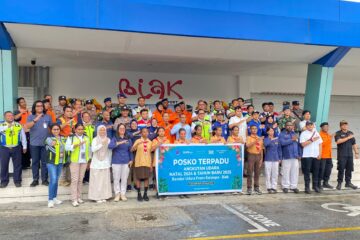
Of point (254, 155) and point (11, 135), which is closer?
point (11, 135)

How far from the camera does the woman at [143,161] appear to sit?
7004 millimetres

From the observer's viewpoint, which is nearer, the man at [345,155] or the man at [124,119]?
the man at [124,119]

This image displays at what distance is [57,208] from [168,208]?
210 cm

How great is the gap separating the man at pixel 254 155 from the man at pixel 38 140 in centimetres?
442

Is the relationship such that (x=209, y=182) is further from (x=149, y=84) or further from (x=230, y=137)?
(x=149, y=84)

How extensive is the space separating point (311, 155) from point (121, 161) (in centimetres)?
452

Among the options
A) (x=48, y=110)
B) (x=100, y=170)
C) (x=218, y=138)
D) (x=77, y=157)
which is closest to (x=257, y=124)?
(x=218, y=138)

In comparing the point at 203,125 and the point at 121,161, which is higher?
the point at 203,125

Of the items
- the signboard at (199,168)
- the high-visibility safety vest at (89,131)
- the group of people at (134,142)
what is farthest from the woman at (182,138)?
the high-visibility safety vest at (89,131)

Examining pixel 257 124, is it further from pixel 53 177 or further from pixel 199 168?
pixel 53 177

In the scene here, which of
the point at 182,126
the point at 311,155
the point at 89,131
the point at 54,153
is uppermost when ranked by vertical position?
the point at 182,126

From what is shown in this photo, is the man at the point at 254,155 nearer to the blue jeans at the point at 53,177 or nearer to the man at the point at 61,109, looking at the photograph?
the blue jeans at the point at 53,177

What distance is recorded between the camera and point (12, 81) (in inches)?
316

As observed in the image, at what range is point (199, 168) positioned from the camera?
744 centimetres
